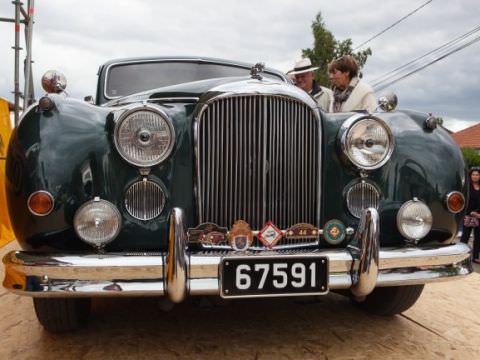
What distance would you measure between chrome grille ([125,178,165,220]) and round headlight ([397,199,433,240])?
124 cm

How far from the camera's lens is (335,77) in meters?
4.31

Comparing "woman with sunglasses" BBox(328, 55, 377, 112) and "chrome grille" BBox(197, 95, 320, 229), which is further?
"woman with sunglasses" BBox(328, 55, 377, 112)

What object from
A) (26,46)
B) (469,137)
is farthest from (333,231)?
(469,137)

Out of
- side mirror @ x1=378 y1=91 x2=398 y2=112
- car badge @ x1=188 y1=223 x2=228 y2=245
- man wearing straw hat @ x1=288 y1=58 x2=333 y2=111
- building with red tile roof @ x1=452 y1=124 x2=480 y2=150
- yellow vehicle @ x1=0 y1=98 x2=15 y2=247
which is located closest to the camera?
car badge @ x1=188 y1=223 x2=228 y2=245

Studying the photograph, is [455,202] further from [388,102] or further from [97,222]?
[97,222]

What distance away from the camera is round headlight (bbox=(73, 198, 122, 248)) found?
2.25 meters

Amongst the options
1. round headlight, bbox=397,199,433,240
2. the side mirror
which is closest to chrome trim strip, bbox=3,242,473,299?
round headlight, bbox=397,199,433,240

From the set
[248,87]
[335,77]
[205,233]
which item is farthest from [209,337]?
[335,77]

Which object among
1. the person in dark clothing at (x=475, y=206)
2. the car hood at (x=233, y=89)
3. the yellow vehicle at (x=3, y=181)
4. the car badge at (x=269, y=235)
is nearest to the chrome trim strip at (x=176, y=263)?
the car badge at (x=269, y=235)

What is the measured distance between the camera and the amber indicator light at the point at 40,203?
225 cm

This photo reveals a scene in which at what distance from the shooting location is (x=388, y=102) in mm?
2961

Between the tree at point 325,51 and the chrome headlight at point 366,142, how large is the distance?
487 inches

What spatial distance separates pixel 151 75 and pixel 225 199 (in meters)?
1.96

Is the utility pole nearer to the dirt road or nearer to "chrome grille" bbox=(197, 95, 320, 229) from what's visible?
the dirt road
